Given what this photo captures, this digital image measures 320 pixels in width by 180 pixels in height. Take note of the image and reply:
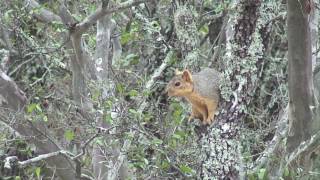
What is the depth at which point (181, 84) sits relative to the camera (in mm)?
5230

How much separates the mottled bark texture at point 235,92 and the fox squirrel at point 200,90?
0.19 m

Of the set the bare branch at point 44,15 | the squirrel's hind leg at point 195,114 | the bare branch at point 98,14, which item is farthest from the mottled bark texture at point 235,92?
the bare branch at point 44,15

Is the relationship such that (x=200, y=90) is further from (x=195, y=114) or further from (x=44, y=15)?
(x=44, y=15)

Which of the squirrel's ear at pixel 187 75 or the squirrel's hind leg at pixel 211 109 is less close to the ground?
the squirrel's ear at pixel 187 75

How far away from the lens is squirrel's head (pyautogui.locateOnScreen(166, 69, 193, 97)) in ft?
16.6

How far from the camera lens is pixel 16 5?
6684 mm

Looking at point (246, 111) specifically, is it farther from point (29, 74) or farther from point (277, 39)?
point (29, 74)

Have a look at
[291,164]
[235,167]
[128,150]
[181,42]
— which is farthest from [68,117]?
[291,164]

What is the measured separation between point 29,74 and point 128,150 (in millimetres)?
3486

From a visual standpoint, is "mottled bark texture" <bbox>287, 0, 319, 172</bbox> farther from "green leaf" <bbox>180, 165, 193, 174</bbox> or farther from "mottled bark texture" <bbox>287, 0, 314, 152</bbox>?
"green leaf" <bbox>180, 165, 193, 174</bbox>

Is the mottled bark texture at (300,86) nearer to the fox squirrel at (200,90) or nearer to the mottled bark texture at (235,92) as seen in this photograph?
the mottled bark texture at (235,92)

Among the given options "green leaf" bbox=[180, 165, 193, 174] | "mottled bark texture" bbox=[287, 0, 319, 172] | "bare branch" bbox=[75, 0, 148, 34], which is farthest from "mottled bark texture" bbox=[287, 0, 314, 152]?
"bare branch" bbox=[75, 0, 148, 34]

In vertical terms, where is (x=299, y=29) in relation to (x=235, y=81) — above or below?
above

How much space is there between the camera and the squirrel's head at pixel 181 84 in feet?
16.6
